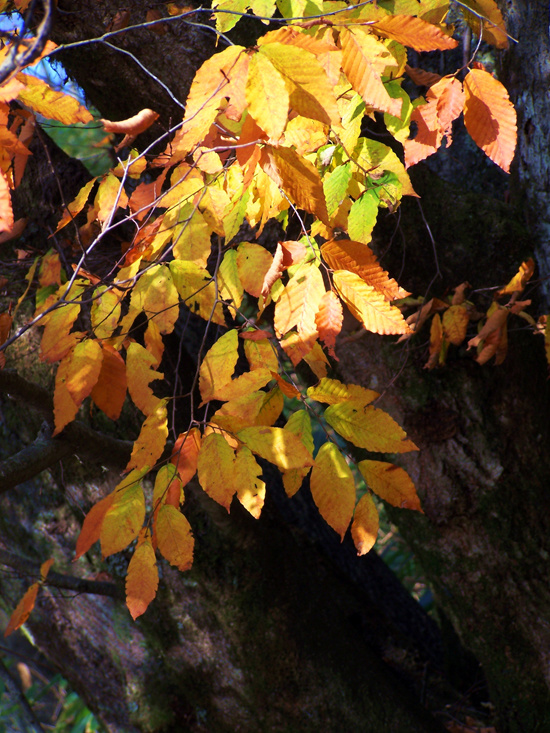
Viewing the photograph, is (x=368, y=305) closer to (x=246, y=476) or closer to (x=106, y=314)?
(x=246, y=476)

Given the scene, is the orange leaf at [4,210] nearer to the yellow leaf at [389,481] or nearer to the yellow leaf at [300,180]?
the yellow leaf at [300,180]

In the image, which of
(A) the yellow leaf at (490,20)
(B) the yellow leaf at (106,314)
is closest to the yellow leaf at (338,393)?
(B) the yellow leaf at (106,314)

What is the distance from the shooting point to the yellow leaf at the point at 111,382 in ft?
3.19

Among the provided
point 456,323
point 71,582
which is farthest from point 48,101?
point 71,582

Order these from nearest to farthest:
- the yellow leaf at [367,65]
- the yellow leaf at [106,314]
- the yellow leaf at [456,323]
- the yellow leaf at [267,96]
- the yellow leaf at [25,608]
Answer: the yellow leaf at [267,96], the yellow leaf at [367,65], the yellow leaf at [106,314], the yellow leaf at [456,323], the yellow leaf at [25,608]

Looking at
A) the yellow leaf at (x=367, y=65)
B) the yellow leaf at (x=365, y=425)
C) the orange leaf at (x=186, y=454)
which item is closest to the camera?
the yellow leaf at (x=367, y=65)

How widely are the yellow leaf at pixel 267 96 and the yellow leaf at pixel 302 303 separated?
0.72 feet

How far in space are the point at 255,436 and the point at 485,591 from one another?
87 cm

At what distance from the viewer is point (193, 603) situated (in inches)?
59.0

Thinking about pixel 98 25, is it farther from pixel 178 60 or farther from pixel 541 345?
pixel 541 345

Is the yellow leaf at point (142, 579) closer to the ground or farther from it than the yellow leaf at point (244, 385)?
closer to the ground

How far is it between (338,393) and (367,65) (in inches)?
18.0

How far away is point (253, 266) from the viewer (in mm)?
942

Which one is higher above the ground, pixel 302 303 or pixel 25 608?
pixel 302 303
